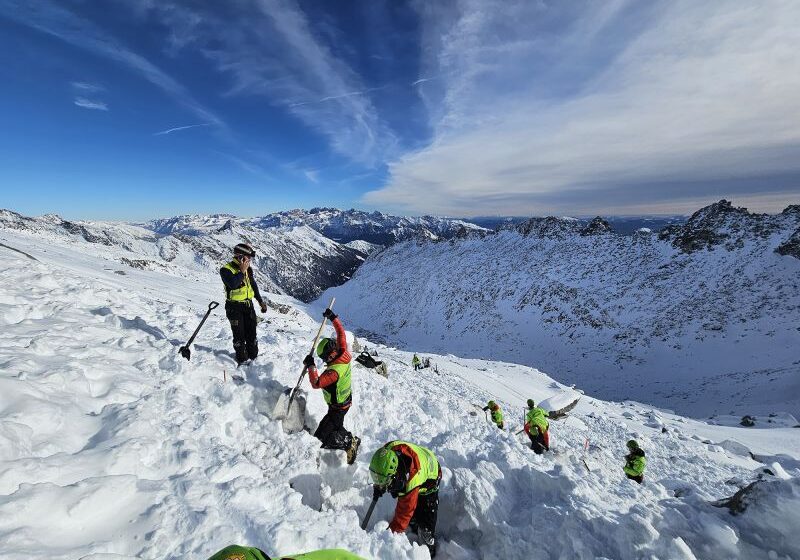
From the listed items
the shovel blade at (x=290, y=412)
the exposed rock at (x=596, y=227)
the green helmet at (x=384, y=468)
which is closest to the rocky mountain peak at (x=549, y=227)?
the exposed rock at (x=596, y=227)

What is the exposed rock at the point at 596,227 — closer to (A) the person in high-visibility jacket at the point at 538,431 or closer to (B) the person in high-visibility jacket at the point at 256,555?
(A) the person in high-visibility jacket at the point at 538,431

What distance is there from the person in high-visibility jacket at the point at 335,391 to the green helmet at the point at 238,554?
Answer: 488 cm

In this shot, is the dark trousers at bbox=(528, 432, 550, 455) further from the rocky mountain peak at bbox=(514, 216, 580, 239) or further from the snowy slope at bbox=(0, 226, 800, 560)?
the rocky mountain peak at bbox=(514, 216, 580, 239)

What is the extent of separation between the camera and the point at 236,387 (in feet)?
26.8

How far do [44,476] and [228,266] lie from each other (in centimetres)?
555

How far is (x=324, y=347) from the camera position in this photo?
7734 millimetres

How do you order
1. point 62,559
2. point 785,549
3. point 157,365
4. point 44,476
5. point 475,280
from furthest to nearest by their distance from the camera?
1. point 475,280
2. point 157,365
3. point 785,549
4. point 44,476
5. point 62,559

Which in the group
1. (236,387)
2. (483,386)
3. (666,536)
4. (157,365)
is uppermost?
(157,365)

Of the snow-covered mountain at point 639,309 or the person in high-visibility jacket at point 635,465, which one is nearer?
the person in high-visibility jacket at point 635,465

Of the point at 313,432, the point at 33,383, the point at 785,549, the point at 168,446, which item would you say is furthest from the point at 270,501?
the point at 785,549

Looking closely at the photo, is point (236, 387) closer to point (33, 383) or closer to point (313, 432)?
point (313, 432)

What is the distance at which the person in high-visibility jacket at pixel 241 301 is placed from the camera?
8961 millimetres

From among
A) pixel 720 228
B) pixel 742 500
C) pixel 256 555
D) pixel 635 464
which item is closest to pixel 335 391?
pixel 256 555

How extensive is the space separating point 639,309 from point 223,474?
54.6m
